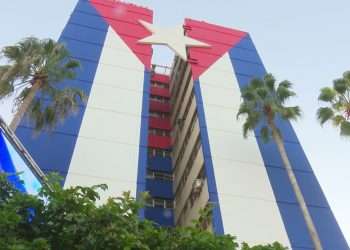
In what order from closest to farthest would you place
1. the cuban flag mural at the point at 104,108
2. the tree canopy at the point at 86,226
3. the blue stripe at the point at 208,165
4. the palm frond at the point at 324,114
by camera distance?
the tree canopy at the point at 86,226
the blue stripe at the point at 208,165
the cuban flag mural at the point at 104,108
the palm frond at the point at 324,114

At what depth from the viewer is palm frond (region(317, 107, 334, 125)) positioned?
87.9 feet

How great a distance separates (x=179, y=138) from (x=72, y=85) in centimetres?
1158

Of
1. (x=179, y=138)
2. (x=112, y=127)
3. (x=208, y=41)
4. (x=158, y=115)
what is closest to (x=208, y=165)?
(x=112, y=127)

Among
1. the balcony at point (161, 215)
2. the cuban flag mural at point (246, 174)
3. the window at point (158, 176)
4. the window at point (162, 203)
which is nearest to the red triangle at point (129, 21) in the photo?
the cuban flag mural at point (246, 174)

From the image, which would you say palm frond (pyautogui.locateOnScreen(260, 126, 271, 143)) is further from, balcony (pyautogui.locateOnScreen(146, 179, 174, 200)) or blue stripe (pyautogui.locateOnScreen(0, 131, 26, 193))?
A: blue stripe (pyautogui.locateOnScreen(0, 131, 26, 193))

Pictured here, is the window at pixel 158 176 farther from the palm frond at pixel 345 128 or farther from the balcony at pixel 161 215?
the palm frond at pixel 345 128

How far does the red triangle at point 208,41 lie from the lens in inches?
1478

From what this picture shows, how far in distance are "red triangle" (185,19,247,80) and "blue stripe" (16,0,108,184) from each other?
7949 mm

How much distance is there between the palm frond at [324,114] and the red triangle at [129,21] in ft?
47.6

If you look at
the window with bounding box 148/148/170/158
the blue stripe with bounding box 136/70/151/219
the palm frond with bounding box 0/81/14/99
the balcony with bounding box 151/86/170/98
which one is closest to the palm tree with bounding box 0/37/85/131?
the palm frond with bounding box 0/81/14/99

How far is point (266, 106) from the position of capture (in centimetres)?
2920

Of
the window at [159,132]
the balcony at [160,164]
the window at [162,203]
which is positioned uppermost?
the window at [159,132]

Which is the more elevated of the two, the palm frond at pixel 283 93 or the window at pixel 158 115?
the window at pixel 158 115

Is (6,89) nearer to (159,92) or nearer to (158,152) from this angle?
(158,152)
